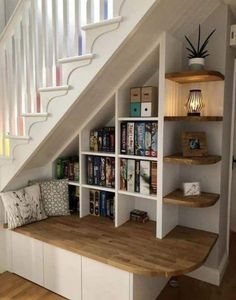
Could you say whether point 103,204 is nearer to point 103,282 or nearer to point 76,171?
point 76,171

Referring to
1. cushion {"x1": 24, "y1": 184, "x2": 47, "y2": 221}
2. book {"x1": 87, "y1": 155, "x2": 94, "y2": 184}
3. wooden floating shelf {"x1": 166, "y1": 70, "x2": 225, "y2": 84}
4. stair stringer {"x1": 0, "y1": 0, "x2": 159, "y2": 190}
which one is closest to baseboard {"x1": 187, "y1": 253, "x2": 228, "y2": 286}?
book {"x1": 87, "y1": 155, "x2": 94, "y2": 184}

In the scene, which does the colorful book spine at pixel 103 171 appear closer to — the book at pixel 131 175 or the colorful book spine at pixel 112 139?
the colorful book spine at pixel 112 139

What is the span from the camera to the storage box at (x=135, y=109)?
2230 mm

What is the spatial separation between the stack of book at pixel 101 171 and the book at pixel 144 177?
308 millimetres

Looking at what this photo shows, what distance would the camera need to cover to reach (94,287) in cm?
196

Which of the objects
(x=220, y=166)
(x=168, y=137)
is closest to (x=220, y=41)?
(x=168, y=137)

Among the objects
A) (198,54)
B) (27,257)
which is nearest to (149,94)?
(198,54)

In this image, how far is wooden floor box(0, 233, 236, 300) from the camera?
2.12 metres

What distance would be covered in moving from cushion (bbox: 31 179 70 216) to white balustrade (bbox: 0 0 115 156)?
0.50 m

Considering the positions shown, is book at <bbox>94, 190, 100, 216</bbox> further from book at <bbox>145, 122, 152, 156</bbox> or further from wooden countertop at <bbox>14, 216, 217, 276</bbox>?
book at <bbox>145, 122, 152, 156</bbox>

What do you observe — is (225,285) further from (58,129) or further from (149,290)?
(58,129)

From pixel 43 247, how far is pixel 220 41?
2199 millimetres

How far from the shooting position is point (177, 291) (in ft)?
7.20

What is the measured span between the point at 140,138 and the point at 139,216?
0.77 m
